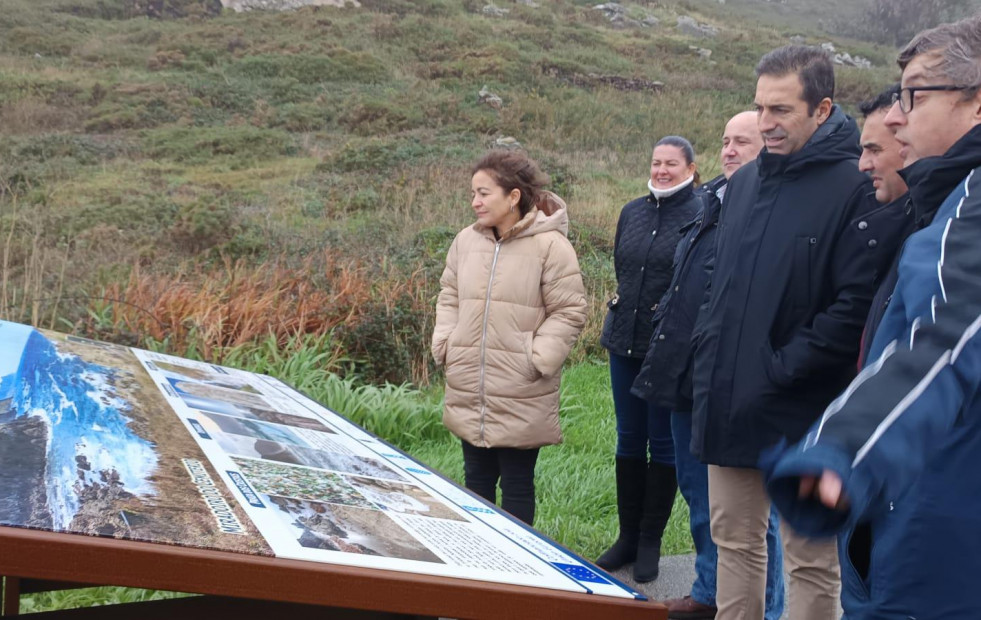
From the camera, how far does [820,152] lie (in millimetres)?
2766

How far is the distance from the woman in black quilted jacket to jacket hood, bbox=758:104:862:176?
1.20 metres

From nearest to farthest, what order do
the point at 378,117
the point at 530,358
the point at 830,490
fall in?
the point at 830,490, the point at 530,358, the point at 378,117

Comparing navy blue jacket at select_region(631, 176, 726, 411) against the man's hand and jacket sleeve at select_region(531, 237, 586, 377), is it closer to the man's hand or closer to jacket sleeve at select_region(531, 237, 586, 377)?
jacket sleeve at select_region(531, 237, 586, 377)

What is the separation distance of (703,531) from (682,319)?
32.9 inches

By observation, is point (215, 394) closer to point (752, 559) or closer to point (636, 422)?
point (752, 559)

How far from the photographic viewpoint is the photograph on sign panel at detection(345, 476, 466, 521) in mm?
1752

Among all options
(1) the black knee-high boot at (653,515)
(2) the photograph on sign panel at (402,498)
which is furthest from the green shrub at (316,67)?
(2) the photograph on sign panel at (402,498)

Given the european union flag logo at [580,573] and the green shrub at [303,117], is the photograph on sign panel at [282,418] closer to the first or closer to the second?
the european union flag logo at [580,573]

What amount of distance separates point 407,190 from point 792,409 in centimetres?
1318

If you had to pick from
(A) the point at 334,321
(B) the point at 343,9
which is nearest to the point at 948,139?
(A) the point at 334,321

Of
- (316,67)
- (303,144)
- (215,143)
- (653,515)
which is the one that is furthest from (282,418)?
(316,67)

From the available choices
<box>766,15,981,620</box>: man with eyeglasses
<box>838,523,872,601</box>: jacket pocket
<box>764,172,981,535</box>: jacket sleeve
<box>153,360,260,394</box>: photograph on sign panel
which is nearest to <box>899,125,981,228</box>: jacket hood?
<box>766,15,981,620</box>: man with eyeglasses

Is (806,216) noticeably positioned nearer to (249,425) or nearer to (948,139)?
(948,139)

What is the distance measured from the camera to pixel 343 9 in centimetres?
2970
